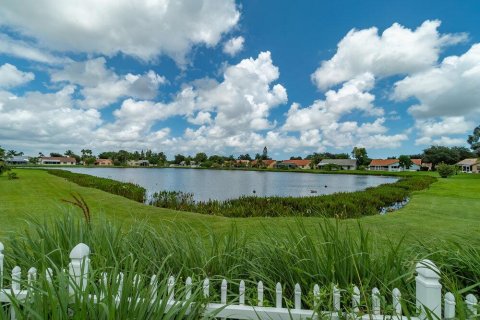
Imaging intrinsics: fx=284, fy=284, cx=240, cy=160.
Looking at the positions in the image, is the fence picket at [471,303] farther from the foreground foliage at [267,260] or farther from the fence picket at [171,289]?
the fence picket at [171,289]

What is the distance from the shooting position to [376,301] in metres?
1.99

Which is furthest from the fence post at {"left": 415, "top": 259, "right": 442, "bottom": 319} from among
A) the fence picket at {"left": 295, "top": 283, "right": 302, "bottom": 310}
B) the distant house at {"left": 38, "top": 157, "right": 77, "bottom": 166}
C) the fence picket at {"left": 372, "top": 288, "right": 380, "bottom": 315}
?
the distant house at {"left": 38, "top": 157, "right": 77, "bottom": 166}

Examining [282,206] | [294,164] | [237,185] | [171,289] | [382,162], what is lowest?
[237,185]

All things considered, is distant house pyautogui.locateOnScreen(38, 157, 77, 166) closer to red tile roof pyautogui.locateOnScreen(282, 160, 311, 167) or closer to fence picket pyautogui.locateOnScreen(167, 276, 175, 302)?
red tile roof pyautogui.locateOnScreen(282, 160, 311, 167)

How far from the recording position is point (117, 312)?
1.62 m

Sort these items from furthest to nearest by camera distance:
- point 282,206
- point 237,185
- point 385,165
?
point 385,165 < point 237,185 < point 282,206

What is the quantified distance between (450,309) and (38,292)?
2572 millimetres

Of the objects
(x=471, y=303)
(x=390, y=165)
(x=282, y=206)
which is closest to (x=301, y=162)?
(x=390, y=165)

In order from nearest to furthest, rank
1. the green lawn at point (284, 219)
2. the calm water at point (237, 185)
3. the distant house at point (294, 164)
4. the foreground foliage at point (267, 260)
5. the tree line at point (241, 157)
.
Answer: the foreground foliage at point (267, 260)
the green lawn at point (284, 219)
the calm water at point (237, 185)
the tree line at point (241, 157)
the distant house at point (294, 164)

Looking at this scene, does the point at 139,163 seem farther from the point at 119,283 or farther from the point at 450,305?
the point at 450,305

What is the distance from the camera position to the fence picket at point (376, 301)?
1.96 metres

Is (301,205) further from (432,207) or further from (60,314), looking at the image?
(60,314)

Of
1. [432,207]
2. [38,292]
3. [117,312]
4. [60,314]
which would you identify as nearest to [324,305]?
[117,312]

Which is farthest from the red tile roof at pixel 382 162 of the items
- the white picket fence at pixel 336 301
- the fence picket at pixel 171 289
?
the fence picket at pixel 171 289
